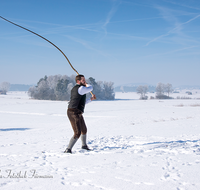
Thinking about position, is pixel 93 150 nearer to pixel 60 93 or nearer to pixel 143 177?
pixel 143 177

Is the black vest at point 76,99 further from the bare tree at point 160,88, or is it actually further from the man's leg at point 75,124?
the bare tree at point 160,88

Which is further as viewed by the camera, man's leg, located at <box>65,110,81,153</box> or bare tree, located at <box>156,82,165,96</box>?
bare tree, located at <box>156,82,165,96</box>

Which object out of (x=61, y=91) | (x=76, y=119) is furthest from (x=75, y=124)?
(x=61, y=91)

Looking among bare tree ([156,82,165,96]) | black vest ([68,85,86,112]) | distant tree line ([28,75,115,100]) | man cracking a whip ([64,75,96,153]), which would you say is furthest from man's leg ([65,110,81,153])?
bare tree ([156,82,165,96])

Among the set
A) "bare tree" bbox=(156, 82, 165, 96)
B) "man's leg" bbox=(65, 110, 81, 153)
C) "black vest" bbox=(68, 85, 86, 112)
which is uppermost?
"bare tree" bbox=(156, 82, 165, 96)

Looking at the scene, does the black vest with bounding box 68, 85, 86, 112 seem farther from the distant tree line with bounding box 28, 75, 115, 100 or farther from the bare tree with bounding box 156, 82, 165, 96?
the bare tree with bounding box 156, 82, 165, 96

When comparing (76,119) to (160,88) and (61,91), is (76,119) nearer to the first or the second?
(61,91)

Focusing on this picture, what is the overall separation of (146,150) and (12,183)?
3.94m

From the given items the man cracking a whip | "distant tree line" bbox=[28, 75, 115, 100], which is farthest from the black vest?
"distant tree line" bbox=[28, 75, 115, 100]

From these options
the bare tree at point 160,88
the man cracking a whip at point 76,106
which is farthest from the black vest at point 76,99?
the bare tree at point 160,88

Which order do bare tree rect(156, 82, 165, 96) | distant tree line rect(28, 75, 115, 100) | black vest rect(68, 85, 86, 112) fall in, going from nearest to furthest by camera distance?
black vest rect(68, 85, 86, 112) < distant tree line rect(28, 75, 115, 100) < bare tree rect(156, 82, 165, 96)

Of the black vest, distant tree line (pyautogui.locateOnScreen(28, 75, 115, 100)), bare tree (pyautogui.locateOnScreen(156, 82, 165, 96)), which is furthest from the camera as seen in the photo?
bare tree (pyautogui.locateOnScreen(156, 82, 165, 96))

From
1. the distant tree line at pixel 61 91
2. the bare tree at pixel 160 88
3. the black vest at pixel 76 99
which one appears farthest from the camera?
the bare tree at pixel 160 88

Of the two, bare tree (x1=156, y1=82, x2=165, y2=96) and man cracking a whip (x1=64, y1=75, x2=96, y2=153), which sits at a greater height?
bare tree (x1=156, y1=82, x2=165, y2=96)
